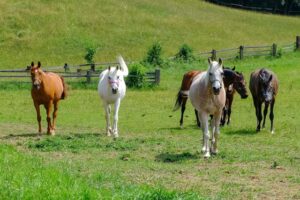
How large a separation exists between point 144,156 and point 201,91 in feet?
6.51

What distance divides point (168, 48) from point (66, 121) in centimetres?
3018

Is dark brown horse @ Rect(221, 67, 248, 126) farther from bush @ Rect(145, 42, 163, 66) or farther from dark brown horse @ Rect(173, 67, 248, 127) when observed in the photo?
bush @ Rect(145, 42, 163, 66)

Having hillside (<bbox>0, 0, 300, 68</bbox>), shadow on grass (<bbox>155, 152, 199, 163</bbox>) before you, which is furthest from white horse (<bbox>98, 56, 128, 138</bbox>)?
hillside (<bbox>0, 0, 300, 68</bbox>)

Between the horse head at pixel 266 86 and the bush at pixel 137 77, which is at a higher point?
the horse head at pixel 266 86

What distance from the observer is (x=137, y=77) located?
32.4 metres

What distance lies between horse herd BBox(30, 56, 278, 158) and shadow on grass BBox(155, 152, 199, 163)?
35cm

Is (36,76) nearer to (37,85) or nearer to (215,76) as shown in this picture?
(37,85)

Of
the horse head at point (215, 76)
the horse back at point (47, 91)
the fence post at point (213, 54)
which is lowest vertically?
the fence post at point (213, 54)

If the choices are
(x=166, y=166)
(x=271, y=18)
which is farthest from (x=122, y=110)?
(x=271, y=18)

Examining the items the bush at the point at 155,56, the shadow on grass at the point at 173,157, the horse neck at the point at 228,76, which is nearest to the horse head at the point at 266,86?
the horse neck at the point at 228,76

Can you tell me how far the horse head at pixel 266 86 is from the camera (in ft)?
62.9

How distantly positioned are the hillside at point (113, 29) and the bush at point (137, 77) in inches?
471

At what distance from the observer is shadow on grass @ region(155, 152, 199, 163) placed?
13.5 m

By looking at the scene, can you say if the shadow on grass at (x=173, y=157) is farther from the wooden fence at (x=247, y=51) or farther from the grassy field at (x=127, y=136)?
the wooden fence at (x=247, y=51)
